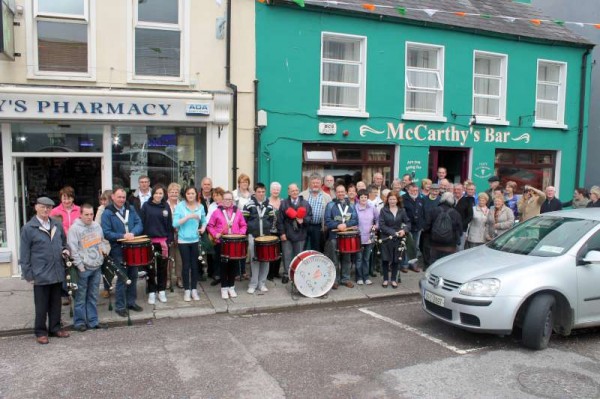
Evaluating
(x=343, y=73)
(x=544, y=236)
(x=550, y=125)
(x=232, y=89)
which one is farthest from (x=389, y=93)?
(x=544, y=236)

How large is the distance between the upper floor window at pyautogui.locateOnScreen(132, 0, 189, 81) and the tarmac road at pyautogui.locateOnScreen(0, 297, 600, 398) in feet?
17.3

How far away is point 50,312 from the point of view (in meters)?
6.35

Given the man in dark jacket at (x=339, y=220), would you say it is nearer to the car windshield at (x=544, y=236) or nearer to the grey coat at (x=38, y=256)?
the car windshield at (x=544, y=236)

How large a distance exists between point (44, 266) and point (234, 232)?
2.80 meters

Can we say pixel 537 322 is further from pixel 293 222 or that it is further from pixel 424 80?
pixel 424 80

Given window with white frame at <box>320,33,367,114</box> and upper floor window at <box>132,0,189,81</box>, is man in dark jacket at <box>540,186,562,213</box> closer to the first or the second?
window with white frame at <box>320,33,367,114</box>

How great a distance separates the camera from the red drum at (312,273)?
7.92 meters

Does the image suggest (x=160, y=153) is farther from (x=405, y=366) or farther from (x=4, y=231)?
(x=405, y=366)

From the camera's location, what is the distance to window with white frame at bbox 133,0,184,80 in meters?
9.74

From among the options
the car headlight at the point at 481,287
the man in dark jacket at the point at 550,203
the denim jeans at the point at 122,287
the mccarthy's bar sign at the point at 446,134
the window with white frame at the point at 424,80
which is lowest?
the denim jeans at the point at 122,287

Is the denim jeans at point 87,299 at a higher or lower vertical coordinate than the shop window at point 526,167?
lower

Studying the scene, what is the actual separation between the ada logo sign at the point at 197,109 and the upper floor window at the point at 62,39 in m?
1.91

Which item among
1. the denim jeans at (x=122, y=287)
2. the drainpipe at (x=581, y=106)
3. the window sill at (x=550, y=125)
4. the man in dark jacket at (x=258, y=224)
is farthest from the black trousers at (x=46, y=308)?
the drainpipe at (x=581, y=106)

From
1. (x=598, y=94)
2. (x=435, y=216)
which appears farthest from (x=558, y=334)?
(x=598, y=94)
